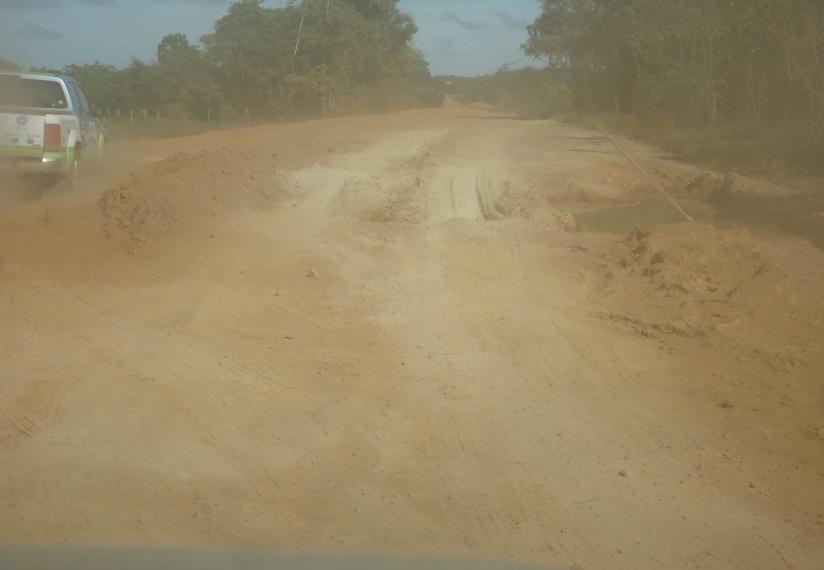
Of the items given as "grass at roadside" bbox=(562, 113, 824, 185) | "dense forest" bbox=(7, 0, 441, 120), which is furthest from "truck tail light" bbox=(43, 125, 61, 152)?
"dense forest" bbox=(7, 0, 441, 120)

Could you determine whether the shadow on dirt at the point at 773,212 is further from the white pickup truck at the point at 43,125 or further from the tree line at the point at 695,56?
the white pickup truck at the point at 43,125

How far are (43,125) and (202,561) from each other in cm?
1124

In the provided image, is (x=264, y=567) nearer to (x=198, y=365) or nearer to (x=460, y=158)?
(x=198, y=365)

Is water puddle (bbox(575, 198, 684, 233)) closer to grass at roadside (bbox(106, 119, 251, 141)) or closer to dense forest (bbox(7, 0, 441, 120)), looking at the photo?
grass at roadside (bbox(106, 119, 251, 141))

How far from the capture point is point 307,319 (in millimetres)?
8359

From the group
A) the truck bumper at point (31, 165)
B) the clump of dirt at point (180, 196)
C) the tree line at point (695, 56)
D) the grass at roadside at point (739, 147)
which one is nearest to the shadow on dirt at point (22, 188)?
the truck bumper at point (31, 165)

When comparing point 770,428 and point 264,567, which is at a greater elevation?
point 264,567

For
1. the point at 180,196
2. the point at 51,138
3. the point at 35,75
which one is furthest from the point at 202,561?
the point at 35,75

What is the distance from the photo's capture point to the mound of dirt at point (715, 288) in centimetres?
796

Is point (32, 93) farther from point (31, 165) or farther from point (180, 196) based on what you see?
point (180, 196)

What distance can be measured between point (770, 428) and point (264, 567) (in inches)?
157

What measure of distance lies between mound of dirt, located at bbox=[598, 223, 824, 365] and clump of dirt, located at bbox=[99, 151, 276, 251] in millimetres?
5105

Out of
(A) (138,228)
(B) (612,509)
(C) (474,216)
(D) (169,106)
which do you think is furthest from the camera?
(D) (169,106)

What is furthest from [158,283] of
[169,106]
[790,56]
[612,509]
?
[169,106]
